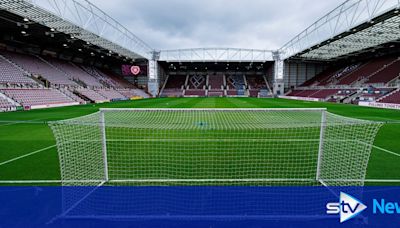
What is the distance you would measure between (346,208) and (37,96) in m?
27.6

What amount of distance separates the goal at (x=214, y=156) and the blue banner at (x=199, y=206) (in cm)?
34

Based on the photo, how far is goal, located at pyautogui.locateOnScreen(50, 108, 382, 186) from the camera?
4.45 metres

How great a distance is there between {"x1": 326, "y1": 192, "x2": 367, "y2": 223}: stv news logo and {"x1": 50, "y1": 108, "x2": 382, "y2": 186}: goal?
2.16ft

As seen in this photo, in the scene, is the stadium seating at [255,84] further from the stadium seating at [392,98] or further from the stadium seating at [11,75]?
the stadium seating at [11,75]

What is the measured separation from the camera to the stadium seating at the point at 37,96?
21.1 m

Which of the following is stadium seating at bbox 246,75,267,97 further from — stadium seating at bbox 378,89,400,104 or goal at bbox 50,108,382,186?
goal at bbox 50,108,382,186

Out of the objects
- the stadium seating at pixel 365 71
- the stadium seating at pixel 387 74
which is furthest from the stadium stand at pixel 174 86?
the stadium seating at pixel 387 74

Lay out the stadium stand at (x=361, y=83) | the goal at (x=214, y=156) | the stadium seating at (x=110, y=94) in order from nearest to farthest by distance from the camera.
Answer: the goal at (x=214, y=156)
the stadium stand at (x=361, y=83)
the stadium seating at (x=110, y=94)

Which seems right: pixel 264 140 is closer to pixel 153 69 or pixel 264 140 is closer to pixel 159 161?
pixel 159 161

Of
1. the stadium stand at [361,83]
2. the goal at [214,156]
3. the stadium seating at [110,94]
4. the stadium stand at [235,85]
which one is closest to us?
the goal at [214,156]

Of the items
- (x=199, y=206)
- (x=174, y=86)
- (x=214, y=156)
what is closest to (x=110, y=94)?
(x=174, y=86)

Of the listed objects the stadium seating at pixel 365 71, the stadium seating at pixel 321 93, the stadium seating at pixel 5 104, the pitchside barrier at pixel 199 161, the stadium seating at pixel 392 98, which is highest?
the stadium seating at pixel 365 71

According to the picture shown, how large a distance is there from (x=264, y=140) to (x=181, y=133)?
10.4ft

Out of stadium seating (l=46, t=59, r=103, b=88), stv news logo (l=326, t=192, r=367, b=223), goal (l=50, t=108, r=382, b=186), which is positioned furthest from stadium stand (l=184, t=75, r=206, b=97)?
stv news logo (l=326, t=192, r=367, b=223)
